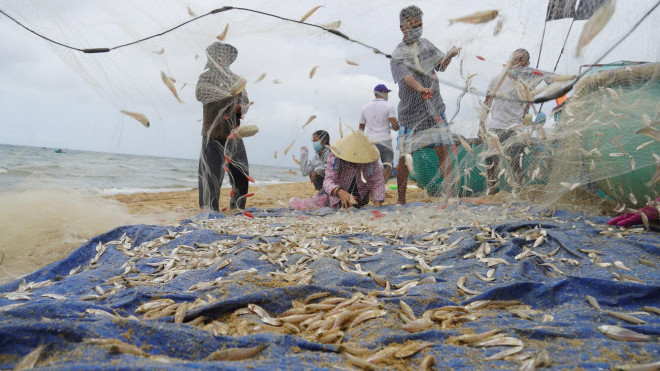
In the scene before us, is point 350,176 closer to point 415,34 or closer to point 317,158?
point 317,158

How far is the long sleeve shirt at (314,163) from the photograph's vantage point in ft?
21.5

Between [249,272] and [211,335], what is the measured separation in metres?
1.02

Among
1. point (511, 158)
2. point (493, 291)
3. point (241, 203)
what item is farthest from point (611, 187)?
point (241, 203)

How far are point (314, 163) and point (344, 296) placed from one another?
4671 mm

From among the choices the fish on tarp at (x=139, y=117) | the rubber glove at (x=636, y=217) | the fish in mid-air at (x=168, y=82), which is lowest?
the rubber glove at (x=636, y=217)

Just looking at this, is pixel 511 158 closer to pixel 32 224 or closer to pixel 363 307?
pixel 363 307

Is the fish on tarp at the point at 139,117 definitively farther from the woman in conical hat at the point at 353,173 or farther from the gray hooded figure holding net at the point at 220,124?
the woman in conical hat at the point at 353,173

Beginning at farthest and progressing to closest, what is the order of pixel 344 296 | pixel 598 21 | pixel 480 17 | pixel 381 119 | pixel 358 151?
pixel 381 119 → pixel 358 151 → pixel 344 296 → pixel 480 17 → pixel 598 21

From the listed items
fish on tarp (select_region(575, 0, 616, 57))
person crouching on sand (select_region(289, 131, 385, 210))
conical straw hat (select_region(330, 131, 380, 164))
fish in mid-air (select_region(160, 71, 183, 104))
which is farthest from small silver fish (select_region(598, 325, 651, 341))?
conical straw hat (select_region(330, 131, 380, 164))

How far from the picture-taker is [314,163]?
6.68 m

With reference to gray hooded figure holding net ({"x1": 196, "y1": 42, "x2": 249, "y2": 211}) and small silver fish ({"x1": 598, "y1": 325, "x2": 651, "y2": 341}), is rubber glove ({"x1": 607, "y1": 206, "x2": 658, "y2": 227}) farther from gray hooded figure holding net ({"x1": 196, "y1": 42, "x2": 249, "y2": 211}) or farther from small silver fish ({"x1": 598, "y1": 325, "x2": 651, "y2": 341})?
gray hooded figure holding net ({"x1": 196, "y1": 42, "x2": 249, "y2": 211})

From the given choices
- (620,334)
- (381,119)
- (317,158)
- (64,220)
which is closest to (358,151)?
(381,119)

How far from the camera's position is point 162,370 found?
1.18m

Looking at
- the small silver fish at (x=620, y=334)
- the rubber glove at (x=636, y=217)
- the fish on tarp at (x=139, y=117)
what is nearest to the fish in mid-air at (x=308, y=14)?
the fish on tarp at (x=139, y=117)
